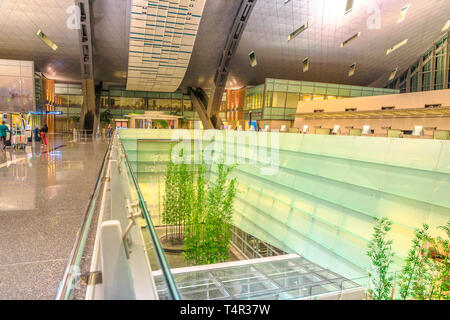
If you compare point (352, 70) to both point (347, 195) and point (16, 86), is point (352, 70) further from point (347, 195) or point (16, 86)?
point (16, 86)

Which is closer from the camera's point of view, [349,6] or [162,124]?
[349,6]

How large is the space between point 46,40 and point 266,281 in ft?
95.9

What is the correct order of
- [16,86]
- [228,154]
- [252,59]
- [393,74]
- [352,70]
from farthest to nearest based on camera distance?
[393,74] → [352,70] → [252,59] → [16,86] → [228,154]

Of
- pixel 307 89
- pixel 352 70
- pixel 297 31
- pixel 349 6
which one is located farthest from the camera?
pixel 352 70

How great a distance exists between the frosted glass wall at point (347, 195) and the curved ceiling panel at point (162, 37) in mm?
14196

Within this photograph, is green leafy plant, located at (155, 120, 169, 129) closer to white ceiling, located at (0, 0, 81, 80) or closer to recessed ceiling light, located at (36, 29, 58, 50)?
white ceiling, located at (0, 0, 81, 80)

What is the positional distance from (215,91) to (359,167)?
26251 millimetres

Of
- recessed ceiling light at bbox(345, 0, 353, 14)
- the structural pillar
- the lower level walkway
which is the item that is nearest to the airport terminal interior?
the lower level walkway

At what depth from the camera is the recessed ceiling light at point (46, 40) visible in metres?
26.2

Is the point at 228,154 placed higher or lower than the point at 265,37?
lower

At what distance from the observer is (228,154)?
21516 millimetres

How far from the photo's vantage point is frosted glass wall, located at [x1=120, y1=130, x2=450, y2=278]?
24.8 feet

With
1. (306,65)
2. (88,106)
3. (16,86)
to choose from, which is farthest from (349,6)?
(16,86)
